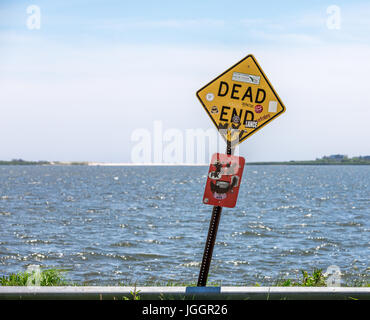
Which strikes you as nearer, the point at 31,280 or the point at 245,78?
the point at 245,78

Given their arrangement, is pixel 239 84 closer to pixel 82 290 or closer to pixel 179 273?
pixel 82 290

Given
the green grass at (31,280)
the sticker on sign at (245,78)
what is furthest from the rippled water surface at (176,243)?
the sticker on sign at (245,78)

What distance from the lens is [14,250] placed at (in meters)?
23.2

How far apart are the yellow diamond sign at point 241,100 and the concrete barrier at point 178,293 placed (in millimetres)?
1806

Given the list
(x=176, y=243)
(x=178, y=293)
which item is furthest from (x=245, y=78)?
(x=176, y=243)

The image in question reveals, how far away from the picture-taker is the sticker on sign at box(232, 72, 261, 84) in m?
6.60

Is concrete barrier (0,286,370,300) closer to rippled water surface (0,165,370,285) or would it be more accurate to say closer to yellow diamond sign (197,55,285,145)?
yellow diamond sign (197,55,285,145)

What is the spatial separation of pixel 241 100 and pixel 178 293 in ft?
7.79

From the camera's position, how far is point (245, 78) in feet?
21.7

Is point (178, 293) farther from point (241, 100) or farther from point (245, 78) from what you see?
point (245, 78)

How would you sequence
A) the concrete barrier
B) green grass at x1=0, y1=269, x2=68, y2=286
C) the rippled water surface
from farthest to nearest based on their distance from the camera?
the rippled water surface, green grass at x1=0, y1=269, x2=68, y2=286, the concrete barrier

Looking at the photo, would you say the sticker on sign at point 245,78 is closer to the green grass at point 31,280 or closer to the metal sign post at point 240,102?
the metal sign post at point 240,102

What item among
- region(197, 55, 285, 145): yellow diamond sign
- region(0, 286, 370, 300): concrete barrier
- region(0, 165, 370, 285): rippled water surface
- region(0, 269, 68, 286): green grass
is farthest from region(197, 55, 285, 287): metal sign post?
region(0, 165, 370, 285): rippled water surface
